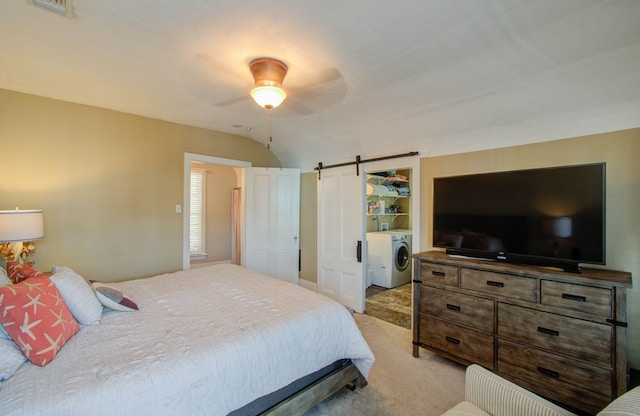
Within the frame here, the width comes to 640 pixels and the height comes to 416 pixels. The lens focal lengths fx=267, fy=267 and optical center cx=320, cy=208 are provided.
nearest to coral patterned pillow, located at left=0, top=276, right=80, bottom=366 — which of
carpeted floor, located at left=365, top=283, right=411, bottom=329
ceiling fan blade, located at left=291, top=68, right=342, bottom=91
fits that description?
ceiling fan blade, located at left=291, top=68, right=342, bottom=91

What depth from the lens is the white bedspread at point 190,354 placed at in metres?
1.10

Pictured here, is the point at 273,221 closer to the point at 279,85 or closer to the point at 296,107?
the point at 296,107

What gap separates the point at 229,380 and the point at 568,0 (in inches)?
102

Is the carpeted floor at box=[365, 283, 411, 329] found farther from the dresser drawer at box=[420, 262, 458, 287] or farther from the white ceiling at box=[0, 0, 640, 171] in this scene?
the white ceiling at box=[0, 0, 640, 171]

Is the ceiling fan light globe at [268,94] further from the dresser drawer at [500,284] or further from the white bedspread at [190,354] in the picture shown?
the dresser drawer at [500,284]

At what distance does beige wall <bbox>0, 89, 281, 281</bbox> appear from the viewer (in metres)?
2.60

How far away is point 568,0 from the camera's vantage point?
134 centimetres

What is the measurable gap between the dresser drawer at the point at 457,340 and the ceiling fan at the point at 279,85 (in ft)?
7.60

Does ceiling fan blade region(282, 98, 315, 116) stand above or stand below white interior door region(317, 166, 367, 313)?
above

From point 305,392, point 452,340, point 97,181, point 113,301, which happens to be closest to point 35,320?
point 113,301

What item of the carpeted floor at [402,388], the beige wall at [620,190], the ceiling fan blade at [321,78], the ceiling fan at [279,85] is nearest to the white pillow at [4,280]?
the ceiling fan at [279,85]

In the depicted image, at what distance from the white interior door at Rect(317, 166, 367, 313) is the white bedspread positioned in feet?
5.39

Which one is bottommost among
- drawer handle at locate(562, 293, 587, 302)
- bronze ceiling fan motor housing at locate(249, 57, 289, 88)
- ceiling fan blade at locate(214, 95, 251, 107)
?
drawer handle at locate(562, 293, 587, 302)

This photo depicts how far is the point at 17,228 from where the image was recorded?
212 cm
